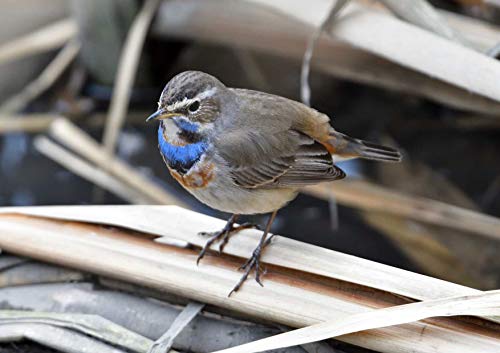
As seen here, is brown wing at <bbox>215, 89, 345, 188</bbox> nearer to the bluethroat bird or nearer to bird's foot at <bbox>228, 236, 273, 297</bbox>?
the bluethroat bird

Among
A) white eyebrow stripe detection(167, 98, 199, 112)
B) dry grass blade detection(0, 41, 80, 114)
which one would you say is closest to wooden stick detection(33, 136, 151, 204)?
dry grass blade detection(0, 41, 80, 114)

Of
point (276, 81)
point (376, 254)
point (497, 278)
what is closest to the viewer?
point (497, 278)

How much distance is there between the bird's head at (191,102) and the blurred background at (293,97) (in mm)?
1025

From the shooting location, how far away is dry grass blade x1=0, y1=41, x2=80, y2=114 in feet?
20.1

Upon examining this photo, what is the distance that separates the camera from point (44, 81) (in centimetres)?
622

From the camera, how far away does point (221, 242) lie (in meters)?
3.70

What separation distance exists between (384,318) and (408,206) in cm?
217

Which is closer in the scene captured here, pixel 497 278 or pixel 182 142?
pixel 182 142

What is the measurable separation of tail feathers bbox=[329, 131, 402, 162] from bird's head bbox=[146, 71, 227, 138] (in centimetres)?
71

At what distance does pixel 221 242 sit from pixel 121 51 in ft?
8.81

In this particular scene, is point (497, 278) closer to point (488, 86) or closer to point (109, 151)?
point (488, 86)

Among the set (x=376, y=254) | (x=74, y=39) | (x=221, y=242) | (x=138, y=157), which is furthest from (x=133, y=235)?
(x=74, y=39)

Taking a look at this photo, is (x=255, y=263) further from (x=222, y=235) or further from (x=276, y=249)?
(x=222, y=235)

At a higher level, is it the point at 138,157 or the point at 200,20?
the point at 200,20
